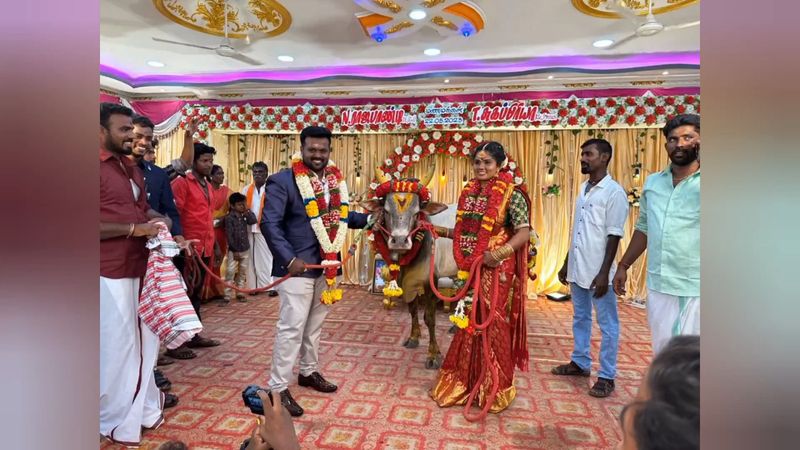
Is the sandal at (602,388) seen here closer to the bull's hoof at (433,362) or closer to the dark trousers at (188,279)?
the bull's hoof at (433,362)

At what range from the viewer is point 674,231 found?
2109 mm

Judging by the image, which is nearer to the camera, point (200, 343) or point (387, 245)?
point (387, 245)

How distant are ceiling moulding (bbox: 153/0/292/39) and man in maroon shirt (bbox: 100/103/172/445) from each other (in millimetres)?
2830

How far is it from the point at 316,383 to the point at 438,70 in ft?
15.8

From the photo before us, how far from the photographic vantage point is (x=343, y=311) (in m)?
5.54

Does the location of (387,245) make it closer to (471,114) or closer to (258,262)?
(471,114)

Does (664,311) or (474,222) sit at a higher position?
(474,222)

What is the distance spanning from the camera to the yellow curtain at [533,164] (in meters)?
6.40

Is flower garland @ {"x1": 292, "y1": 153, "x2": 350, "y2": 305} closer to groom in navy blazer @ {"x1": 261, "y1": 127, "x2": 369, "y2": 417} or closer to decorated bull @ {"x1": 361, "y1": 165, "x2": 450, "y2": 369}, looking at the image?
groom in navy blazer @ {"x1": 261, "y1": 127, "x2": 369, "y2": 417}

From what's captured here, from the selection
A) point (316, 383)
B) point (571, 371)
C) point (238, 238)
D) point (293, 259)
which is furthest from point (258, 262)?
point (571, 371)

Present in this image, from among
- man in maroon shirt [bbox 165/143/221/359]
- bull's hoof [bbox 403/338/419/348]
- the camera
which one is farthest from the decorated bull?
the camera

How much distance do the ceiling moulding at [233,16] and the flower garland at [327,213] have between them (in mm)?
2421
